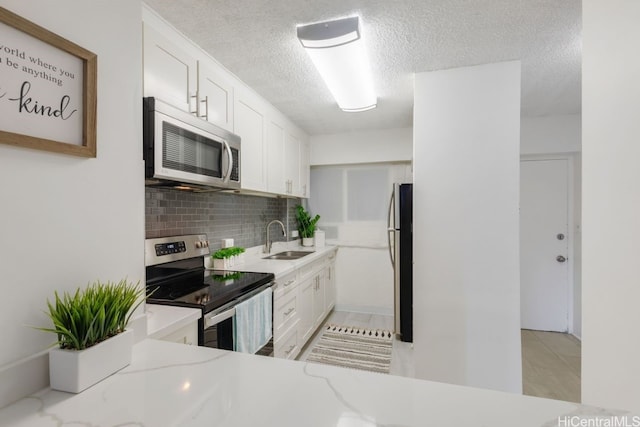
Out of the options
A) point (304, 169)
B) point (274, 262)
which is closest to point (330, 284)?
point (274, 262)

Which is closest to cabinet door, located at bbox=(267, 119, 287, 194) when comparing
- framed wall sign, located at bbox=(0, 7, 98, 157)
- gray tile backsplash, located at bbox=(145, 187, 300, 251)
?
gray tile backsplash, located at bbox=(145, 187, 300, 251)

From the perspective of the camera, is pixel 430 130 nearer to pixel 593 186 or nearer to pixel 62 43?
pixel 593 186

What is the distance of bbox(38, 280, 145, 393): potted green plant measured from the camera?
2.06ft

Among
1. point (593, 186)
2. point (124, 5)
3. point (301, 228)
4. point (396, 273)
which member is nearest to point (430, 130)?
point (593, 186)

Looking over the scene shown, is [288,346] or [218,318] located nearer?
[218,318]

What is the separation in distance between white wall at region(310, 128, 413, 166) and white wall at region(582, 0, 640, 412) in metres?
2.69

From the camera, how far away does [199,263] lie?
7.07 ft

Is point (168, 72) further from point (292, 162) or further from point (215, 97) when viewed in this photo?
point (292, 162)

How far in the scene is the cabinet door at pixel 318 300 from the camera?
311 centimetres

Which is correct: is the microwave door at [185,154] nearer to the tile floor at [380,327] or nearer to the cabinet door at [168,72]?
the cabinet door at [168,72]

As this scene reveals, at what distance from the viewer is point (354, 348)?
2.91 meters

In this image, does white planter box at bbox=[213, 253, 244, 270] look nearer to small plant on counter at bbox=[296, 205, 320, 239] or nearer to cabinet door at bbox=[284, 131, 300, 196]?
cabinet door at bbox=[284, 131, 300, 196]

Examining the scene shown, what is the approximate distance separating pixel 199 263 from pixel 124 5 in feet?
5.38

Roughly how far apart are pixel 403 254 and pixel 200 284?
196cm
